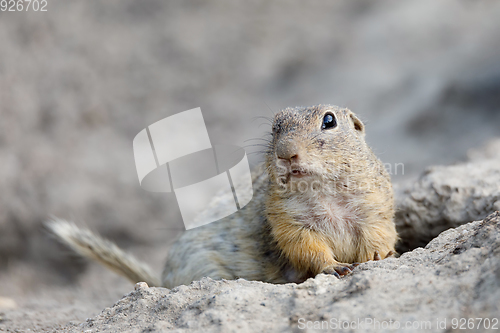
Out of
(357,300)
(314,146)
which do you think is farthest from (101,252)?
(357,300)

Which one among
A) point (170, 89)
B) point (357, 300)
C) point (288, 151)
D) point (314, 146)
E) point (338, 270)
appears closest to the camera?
point (357, 300)

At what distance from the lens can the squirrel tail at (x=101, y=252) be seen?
455 cm

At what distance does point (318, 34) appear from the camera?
408 inches

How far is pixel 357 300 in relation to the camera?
210 centimetres

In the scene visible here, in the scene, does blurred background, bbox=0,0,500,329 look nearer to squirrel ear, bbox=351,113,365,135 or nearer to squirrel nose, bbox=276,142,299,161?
squirrel ear, bbox=351,113,365,135

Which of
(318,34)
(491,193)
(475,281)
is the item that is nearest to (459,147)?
(491,193)

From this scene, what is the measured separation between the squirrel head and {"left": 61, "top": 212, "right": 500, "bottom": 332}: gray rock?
2.75 feet

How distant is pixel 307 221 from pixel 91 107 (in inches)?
250

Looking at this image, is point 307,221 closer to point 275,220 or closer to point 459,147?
point 275,220

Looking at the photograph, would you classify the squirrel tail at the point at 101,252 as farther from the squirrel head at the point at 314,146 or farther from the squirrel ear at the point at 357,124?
the squirrel ear at the point at 357,124

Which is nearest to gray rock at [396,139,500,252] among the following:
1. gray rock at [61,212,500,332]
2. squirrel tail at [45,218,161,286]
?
gray rock at [61,212,500,332]

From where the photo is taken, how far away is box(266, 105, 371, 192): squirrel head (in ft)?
10.0

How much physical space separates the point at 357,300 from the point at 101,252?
3.40 m

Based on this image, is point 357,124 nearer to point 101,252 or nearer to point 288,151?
point 288,151
